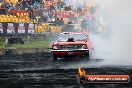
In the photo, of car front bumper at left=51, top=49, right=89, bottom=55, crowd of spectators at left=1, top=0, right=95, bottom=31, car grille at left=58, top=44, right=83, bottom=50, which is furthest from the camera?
crowd of spectators at left=1, top=0, right=95, bottom=31

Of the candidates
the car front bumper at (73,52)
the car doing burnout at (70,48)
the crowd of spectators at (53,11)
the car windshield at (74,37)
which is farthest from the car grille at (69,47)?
the crowd of spectators at (53,11)

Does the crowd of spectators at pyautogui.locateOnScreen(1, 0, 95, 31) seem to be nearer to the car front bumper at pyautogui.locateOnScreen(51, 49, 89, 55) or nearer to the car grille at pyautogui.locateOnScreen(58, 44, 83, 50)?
the car grille at pyautogui.locateOnScreen(58, 44, 83, 50)

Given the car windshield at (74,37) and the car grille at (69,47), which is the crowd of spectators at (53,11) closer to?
the car windshield at (74,37)

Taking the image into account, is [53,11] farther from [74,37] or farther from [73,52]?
[73,52]

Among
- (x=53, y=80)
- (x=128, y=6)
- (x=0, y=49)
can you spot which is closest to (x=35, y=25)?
(x=0, y=49)

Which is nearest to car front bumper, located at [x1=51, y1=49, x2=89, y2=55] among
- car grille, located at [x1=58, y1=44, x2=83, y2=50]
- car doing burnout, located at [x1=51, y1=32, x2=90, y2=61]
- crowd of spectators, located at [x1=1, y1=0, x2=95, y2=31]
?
car doing burnout, located at [x1=51, y1=32, x2=90, y2=61]

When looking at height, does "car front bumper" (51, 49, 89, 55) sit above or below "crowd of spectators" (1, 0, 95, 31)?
below

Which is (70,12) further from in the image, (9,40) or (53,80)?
(53,80)

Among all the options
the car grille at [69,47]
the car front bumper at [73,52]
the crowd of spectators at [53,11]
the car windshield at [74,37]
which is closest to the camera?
the car front bumper at [73,52]

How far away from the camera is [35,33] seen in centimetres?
3612

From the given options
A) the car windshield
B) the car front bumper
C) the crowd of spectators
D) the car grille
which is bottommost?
the car front bumper

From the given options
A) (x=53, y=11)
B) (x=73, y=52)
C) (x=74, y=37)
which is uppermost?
(x=53, y=11)

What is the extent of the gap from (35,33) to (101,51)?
11.0 m

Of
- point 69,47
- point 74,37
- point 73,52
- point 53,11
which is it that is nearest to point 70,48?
point 69,47
